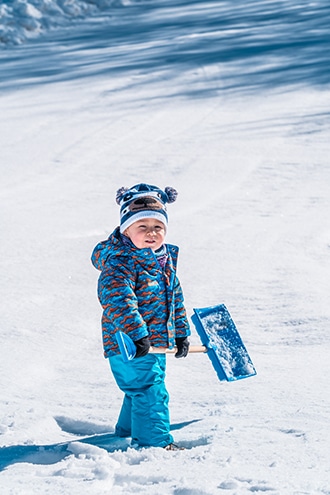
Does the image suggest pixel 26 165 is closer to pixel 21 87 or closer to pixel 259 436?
pixel 21 87

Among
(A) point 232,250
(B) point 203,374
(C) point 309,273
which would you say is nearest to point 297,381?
(B) point 203,374

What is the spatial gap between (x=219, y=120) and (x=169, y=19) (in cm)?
464

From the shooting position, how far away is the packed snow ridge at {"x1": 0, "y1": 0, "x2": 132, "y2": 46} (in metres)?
11.0

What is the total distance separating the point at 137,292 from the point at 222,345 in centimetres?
52

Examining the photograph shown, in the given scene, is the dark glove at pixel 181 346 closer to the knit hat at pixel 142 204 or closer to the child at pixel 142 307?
the child at pixel 142 307

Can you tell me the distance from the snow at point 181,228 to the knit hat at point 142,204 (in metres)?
0.81

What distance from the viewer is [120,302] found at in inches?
116

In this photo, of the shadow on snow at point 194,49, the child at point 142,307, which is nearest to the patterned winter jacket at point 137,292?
the child at point 142,307

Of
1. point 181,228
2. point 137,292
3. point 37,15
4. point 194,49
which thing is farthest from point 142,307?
point 37,15

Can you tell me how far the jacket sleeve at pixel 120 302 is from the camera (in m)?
2.92

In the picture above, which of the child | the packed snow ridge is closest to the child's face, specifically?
the child

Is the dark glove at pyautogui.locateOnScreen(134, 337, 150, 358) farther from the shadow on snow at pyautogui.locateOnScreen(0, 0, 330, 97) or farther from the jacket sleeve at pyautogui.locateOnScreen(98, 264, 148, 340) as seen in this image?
the shadow on snow at pyautogui.locateOnScreen(0, 0, 330, 97)

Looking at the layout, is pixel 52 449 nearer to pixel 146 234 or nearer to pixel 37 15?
pixel 146 234

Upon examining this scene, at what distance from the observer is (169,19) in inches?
467
